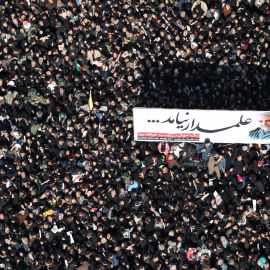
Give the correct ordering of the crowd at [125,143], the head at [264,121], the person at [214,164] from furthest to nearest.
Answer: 1. the person at [214,164]
2. the crowd at [125,143]
3. the head at [264,121]

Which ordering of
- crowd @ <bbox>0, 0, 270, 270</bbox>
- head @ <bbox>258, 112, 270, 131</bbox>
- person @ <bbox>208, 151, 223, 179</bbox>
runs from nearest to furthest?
head @ <bbox>258, 112, 270, 131</bbox> → crowd @ <bbox>0, 0, 270, 270</bbox> → person @ <bbox>208, 151, 223, 179</bbox>

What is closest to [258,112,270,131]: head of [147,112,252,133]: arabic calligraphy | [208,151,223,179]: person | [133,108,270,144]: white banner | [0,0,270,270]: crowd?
[133,108,270,144]: white banner

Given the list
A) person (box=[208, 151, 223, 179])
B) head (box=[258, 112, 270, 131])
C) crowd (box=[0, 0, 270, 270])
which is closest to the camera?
head (box=[258, 112, 270, 131])

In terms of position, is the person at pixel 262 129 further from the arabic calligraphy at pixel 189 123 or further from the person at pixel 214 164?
the person at pixel 214 164

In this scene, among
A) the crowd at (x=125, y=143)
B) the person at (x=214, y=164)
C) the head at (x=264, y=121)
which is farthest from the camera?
the person at (x=214, y=164)

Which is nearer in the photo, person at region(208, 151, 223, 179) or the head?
the head

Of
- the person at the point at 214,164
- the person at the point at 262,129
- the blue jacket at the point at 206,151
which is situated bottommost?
the person at the point at 214,164

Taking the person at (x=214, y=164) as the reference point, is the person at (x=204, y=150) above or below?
above

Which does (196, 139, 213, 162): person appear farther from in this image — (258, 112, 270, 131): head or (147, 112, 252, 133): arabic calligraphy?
(258, 112, 270, 131): head

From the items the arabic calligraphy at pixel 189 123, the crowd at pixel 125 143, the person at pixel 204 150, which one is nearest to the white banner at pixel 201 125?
the arabic calligraphy at pixel 189 123
